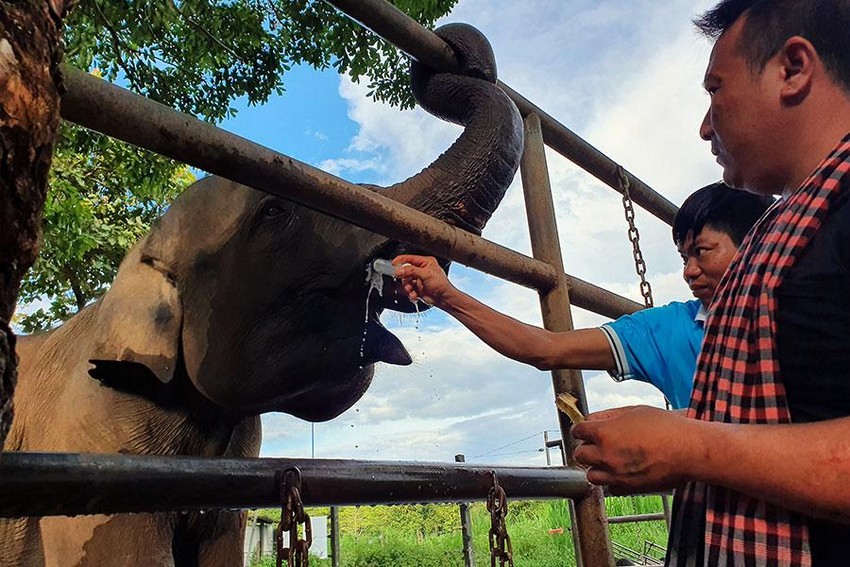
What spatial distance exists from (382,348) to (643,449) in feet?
3.97

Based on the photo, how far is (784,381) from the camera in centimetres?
74

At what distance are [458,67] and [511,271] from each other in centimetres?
61

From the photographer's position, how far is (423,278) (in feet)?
5.37

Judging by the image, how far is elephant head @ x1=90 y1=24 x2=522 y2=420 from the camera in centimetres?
178

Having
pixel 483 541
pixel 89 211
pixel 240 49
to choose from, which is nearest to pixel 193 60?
pixel 240 49

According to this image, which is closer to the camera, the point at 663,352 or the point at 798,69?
the point at 798,69

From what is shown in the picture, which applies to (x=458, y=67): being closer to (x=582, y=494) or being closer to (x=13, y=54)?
(x=582, y=494)

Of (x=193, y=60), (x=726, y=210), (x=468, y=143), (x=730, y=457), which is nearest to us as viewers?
(x=730, y=457)

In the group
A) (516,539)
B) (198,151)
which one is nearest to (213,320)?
(198,151)

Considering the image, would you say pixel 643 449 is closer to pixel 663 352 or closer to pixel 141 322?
pixel 663 352

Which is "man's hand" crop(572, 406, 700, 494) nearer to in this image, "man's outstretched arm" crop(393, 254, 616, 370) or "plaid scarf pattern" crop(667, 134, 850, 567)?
"plaid scarf pattern" crop(667, 134, 850, 567)

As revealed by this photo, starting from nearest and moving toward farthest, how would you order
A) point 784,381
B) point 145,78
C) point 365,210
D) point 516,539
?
point 784,381, point 365,210, point 145,78, point 516,539

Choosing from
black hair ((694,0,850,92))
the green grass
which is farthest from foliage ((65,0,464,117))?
the green grass

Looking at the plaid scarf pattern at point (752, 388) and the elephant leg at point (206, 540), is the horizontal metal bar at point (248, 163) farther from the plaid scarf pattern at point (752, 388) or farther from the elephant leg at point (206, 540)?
the elephant leg at point (206, 540)
